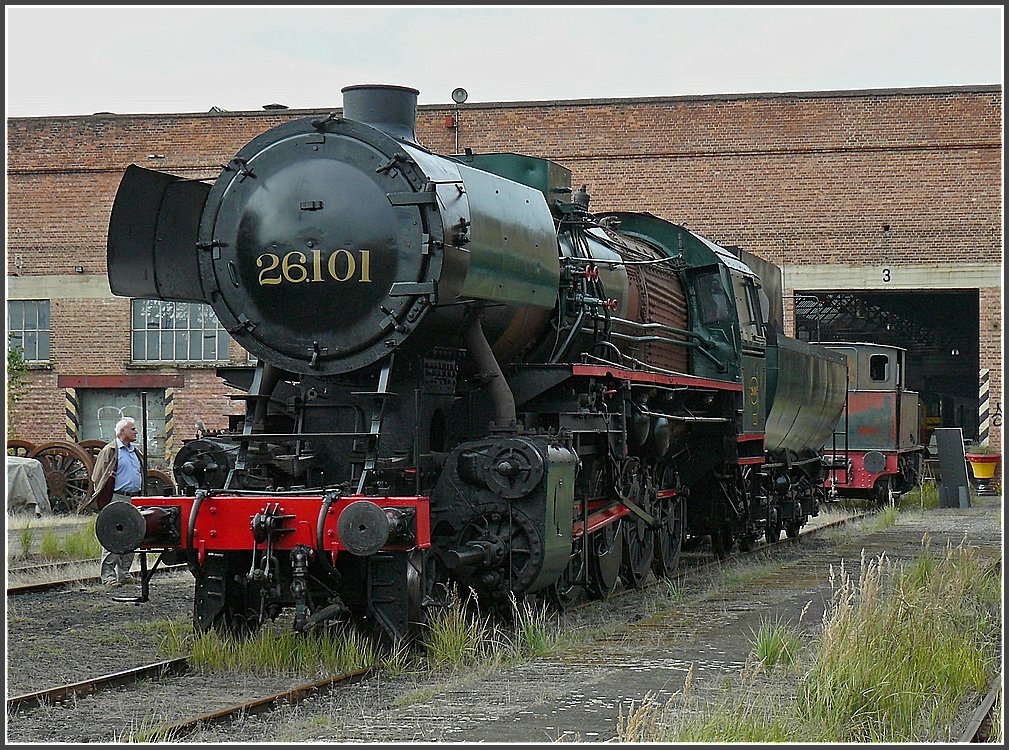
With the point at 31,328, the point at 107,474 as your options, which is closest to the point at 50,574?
the point at 107,474

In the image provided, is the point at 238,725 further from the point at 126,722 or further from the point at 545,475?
the point at 545,475

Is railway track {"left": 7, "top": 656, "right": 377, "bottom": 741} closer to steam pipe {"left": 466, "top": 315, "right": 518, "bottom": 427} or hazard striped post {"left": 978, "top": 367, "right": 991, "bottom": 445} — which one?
steam pipe {"left": 466, "top": 315, "right": 518, "bottom": 427}

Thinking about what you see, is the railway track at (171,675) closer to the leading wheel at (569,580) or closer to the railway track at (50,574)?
the leading wheel at (569,580)

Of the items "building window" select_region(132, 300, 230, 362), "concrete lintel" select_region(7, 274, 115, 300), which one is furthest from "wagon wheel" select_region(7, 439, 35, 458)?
"concrete lintel" select_region(7, 274, 115, 300)

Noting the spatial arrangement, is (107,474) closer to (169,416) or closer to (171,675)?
(171,675)

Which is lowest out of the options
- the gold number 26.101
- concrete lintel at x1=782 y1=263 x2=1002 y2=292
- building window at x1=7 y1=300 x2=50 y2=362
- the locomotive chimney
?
the gold number 26.101

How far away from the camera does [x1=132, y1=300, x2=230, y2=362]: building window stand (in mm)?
27109

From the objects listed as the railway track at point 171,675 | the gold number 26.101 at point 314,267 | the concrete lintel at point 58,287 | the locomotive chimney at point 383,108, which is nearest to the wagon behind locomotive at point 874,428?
the concrete lintel at point 58,287

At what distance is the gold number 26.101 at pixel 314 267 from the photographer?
829cm

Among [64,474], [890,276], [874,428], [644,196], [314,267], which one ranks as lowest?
[64,474]

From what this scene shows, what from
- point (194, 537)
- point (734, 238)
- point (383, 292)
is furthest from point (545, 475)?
point (734, 238)

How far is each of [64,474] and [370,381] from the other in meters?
14.3

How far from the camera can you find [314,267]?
839cm

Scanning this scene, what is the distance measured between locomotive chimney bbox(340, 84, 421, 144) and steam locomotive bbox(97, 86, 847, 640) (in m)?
0.01
